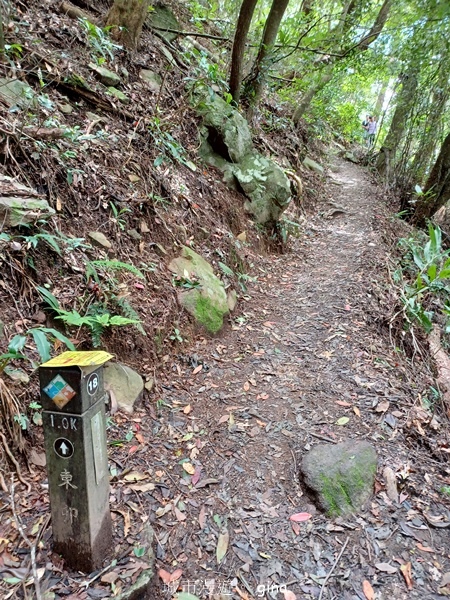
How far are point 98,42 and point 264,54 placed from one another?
3051 millimetres

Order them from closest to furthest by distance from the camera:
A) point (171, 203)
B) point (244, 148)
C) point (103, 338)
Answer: point (103, 338), point (171, 203), point (244, 148)

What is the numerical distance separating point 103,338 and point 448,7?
3.53 metres

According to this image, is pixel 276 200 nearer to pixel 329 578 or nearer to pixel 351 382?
pixel 351 382

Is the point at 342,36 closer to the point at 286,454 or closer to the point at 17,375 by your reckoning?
the point at 286,454

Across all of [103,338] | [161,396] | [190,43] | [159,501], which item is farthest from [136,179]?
[190,43]

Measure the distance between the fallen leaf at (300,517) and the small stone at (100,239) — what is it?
280cm

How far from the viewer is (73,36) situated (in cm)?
499

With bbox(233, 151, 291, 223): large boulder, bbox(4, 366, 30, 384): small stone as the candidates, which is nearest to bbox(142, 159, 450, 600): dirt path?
bbox(4, 366, 30, 384): small stone

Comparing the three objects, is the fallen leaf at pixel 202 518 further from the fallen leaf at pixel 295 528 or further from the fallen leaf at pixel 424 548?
the fallen leaf at pixel 424 548

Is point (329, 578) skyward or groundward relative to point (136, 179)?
groundward

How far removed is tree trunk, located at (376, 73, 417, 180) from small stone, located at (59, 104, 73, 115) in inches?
318

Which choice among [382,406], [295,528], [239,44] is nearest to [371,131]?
[239,44]

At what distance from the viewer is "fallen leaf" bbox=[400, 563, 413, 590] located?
7.00 ft

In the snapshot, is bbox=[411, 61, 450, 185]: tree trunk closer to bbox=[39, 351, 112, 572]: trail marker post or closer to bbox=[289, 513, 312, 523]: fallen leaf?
bbox=[289, 513, 312, 523]: fallen leaf
